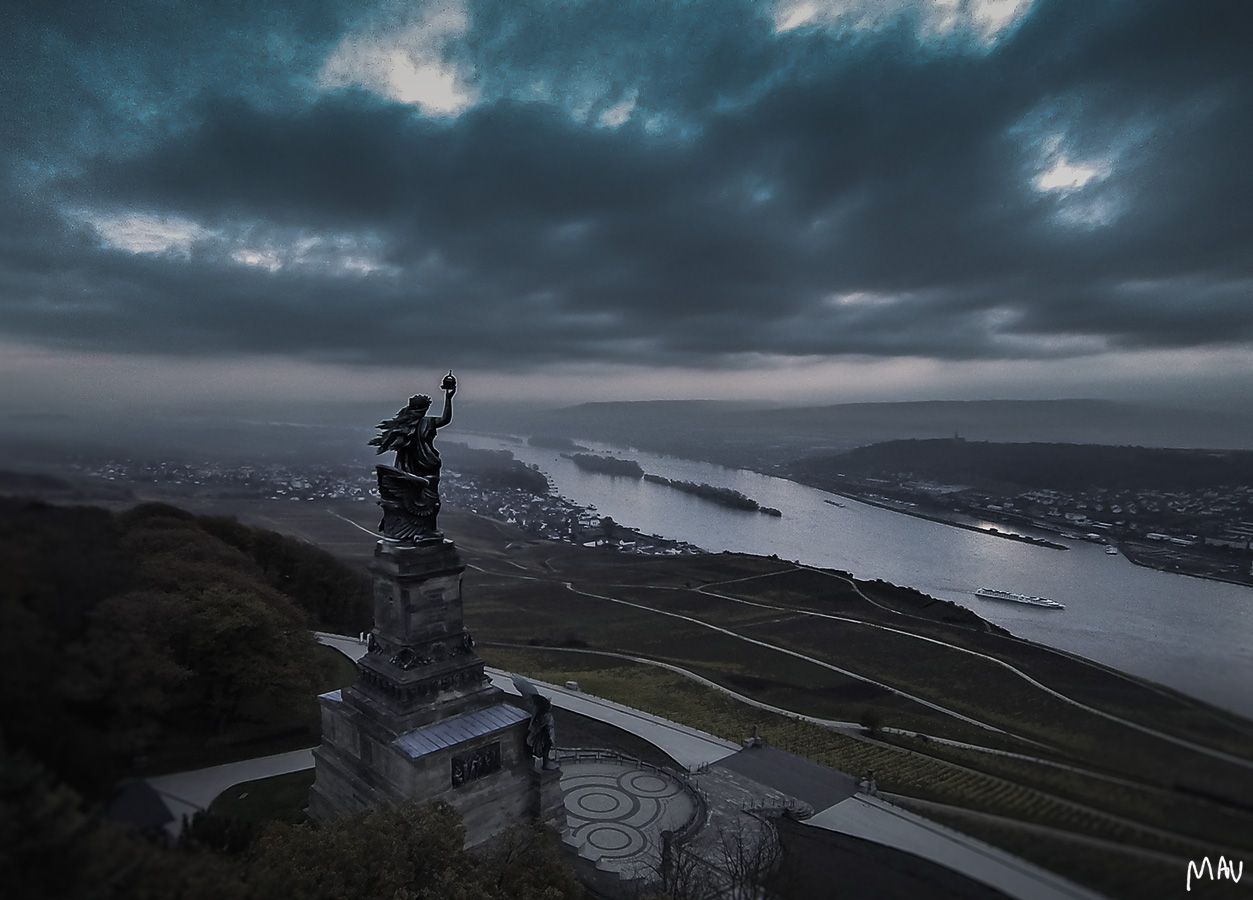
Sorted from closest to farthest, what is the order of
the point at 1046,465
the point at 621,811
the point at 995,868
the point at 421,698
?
the point at 995,868 → the point at 421,698 → the point at 621,811 → the point at 1046,465

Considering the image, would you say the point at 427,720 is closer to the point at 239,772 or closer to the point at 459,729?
the point at 459,729

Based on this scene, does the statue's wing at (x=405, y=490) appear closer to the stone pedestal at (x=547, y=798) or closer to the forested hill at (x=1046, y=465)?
the stone pedestal at (x=547, y=798)

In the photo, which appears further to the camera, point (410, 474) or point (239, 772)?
point (239, 772)

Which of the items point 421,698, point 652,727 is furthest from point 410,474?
point 652,727

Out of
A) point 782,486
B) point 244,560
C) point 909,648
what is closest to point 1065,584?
point 909,648

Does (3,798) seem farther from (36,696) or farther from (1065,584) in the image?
(1065,584)

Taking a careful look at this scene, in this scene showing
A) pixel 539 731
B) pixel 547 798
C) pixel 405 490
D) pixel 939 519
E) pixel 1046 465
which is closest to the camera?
pixel 405 490

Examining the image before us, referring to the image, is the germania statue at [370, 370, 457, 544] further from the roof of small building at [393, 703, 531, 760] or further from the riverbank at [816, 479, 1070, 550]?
the riverbank at [816, 479, 1070, 550]
